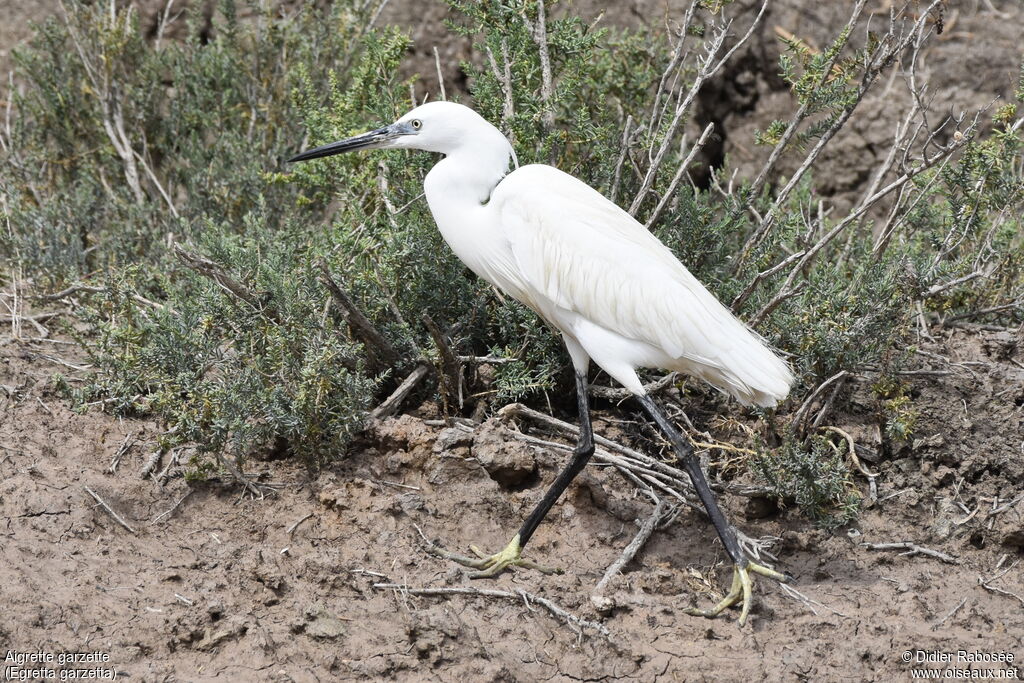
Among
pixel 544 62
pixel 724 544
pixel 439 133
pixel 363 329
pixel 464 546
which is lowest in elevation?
pixel 464 546

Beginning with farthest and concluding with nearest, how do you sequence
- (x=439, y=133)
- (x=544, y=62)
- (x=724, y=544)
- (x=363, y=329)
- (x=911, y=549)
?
1. (x=544, y=62)
2. (x=363, y=329)
3. (x=911, y=549)
4. (x=439, y=133)
5. (x=724, y=544)

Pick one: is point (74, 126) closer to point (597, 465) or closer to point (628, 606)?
→ point (597, 465)

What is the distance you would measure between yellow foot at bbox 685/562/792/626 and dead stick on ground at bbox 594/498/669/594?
0.83ft

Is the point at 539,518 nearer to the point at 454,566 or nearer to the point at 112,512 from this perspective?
the point at 454,566

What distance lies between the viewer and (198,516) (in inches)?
126

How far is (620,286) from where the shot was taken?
3.17 m

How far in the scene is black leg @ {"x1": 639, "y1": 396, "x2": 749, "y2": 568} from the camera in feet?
10.2

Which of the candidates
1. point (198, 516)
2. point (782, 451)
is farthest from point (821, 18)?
point (198, 516)

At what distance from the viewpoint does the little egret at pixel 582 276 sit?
314 centimetres

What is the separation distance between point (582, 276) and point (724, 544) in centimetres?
91

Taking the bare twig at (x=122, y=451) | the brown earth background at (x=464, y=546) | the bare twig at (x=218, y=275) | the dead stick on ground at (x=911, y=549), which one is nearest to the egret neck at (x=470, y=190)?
the brown earth background at (x=464, y=546)

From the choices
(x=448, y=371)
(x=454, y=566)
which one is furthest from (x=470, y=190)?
(x=454, y=566)

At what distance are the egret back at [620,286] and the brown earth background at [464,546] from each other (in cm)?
56

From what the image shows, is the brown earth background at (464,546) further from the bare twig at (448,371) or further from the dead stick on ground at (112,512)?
the bare twig at (448,371)
